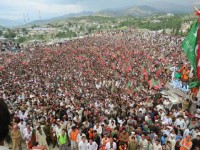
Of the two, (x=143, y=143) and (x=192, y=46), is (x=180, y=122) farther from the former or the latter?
(x=192, y=46)

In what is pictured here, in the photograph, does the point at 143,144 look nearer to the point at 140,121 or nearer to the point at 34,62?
the point at 140,121

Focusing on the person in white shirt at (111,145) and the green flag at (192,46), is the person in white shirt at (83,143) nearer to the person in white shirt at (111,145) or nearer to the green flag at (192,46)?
the person in white shirt at (111,145)

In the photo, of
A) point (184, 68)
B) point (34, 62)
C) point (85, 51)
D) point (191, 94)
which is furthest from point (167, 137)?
point (85, 51)

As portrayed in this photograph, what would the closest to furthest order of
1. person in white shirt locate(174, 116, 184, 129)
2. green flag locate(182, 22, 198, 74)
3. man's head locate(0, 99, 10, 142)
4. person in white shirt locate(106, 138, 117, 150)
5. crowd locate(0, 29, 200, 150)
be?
1. man's head locate(0, 99, 10, 142)
2. person in white shirt locate(106, 138, 117, 150)
3. crowd locate(0, 29, 200, 150)
4. person in white shirt locate(174, 116, 184, 129)
5. green flag locate(182, 22, 198, 74)

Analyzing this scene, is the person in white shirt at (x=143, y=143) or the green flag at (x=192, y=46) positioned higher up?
the green flag at (x=192, y=46)

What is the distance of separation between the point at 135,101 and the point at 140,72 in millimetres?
8509

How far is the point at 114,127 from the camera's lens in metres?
9.36

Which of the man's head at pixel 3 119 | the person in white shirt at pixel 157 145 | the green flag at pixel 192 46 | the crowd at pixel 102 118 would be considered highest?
the man's head at pixel 3 119

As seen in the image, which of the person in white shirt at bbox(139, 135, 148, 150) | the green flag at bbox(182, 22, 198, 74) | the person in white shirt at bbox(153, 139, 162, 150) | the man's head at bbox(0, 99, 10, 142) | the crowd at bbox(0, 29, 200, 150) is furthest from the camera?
the green flag at bbox(182, 22, 198, 74)

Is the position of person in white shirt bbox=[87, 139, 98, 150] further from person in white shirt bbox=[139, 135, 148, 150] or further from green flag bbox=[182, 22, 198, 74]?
green flag bbox=[182, 22, 198, 74]

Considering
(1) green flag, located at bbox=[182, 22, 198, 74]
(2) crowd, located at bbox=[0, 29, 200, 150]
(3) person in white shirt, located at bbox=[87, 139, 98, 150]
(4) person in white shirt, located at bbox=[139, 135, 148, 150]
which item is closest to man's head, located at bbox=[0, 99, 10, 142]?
(2) crowd, located at bbox=[0, 29, 200, 150]

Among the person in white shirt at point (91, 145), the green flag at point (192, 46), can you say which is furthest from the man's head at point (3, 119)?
the green flag at point (192, 46)

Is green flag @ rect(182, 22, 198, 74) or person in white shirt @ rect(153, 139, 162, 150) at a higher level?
green flag @ rect(182, 22, 198, 74)

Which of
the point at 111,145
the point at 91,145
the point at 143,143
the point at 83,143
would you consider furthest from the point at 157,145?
the point at 83,143
